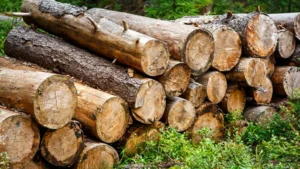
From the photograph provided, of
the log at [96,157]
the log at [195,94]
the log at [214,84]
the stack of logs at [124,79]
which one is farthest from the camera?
the log at [214,84]

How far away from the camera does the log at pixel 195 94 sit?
20.1 feet

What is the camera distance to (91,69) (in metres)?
5.79

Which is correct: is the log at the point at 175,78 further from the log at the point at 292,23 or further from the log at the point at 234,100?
the log at the point at 292,23

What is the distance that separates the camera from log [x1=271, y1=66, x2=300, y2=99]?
24.5 ft

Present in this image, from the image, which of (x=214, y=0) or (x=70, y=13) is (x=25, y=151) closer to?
(x=70, y=13)

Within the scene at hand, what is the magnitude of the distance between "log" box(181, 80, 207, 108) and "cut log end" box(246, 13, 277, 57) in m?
1.15

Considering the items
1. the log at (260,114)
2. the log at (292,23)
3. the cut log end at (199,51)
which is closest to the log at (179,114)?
the cut log end at (199,51)

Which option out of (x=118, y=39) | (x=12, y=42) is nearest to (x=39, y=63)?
(x=12, y=42)

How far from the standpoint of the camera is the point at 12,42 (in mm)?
6633

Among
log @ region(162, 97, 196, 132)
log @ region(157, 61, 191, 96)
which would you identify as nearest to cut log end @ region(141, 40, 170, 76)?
log @ region(157, 61, 191, 96)

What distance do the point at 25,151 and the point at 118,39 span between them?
2.02 meters

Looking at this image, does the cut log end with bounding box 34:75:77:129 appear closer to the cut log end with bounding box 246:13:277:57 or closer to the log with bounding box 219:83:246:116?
the log with bounding box 219:83:246:116

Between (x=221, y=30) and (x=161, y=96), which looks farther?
(x=221, y=30)

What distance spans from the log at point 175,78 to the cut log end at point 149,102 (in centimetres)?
15
